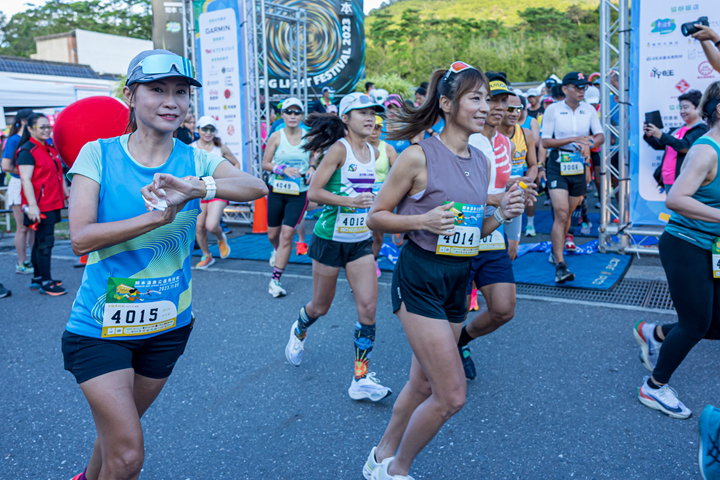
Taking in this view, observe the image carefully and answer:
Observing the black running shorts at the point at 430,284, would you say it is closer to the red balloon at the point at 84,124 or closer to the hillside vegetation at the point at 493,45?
the red balloon at the point at 84,124

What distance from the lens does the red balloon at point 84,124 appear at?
254 centimetres

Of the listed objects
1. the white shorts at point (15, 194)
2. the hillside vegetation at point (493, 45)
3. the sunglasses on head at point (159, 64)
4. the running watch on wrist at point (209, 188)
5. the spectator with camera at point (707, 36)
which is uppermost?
the hillside vegetation at point (493, 45)

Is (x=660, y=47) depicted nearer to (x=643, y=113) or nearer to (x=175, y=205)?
(x=643, y=113)

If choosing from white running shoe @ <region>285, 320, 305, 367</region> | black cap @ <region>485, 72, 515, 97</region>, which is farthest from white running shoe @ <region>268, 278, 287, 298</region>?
black cap @ <region>485, 72, 515, 97</region>

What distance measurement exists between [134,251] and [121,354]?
37cm

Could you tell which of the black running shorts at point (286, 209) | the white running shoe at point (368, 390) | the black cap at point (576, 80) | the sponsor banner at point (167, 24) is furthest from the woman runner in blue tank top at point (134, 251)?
the sponsor banner at point (167, 24)

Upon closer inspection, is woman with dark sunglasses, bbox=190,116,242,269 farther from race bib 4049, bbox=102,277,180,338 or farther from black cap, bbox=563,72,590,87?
race bib 4049, bbox=102,277,180,338

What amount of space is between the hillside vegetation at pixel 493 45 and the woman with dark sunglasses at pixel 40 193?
91.8 ft

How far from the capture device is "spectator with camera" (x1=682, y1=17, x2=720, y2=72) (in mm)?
3830

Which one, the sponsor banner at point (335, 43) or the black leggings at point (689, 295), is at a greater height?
the sponsor banner at point (335, 43)

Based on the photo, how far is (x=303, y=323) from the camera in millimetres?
4219

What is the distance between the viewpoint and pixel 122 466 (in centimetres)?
189

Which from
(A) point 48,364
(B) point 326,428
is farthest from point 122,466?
(A) point 48,364

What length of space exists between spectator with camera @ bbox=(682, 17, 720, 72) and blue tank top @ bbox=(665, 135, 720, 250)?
113 centimetres
